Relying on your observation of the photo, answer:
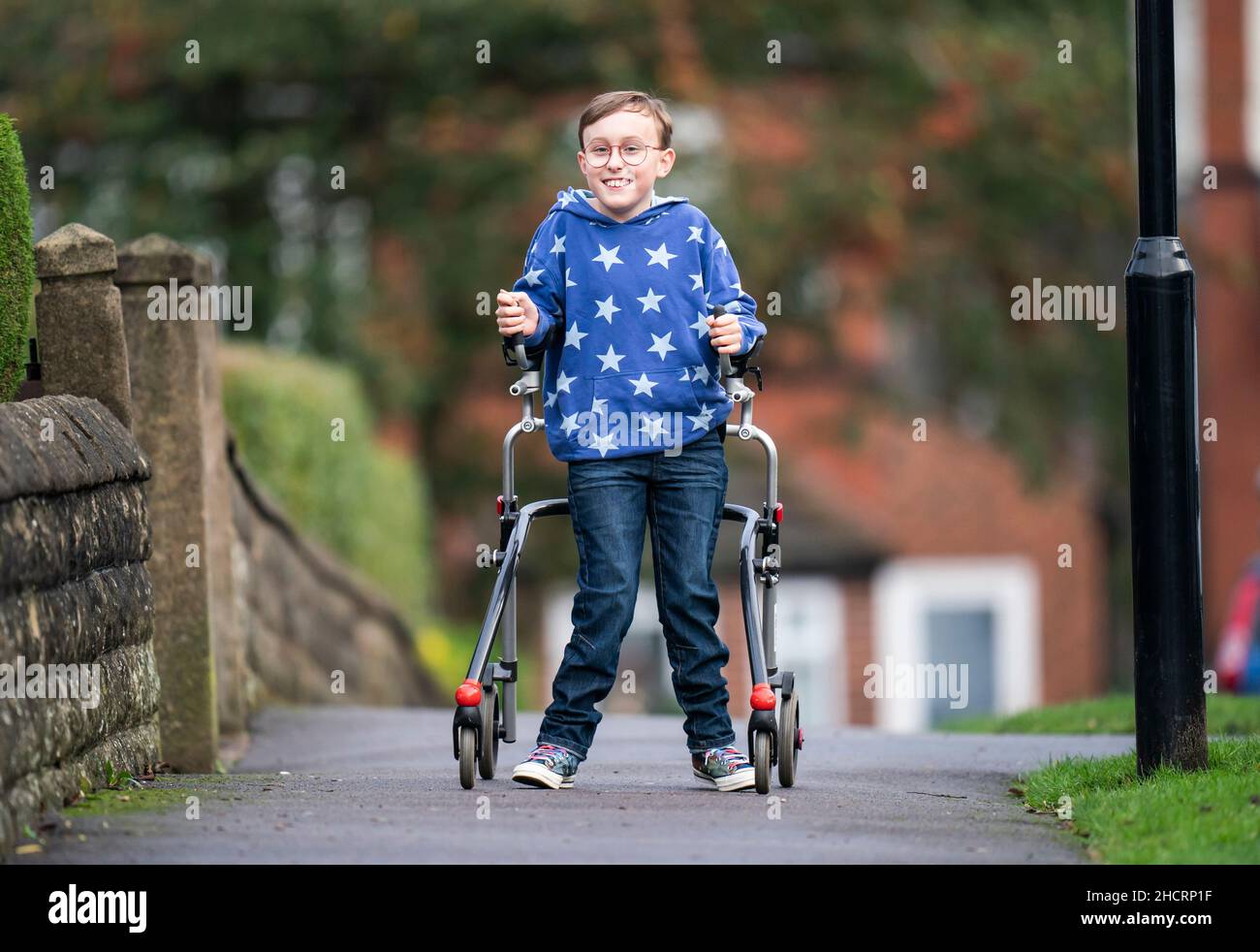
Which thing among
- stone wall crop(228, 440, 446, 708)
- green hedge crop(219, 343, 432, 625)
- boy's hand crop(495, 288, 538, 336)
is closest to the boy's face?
boy's hand crop(495, 288, 538, 336)

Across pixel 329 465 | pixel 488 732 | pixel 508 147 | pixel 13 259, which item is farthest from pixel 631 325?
pixel 508 147

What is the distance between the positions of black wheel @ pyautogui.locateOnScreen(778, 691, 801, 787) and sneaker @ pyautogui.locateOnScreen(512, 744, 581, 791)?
0.58 m

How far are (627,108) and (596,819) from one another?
1.93 m

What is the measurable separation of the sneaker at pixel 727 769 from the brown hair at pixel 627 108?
1.72 meters

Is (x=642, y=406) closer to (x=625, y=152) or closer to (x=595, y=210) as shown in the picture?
(x=595, y=210)

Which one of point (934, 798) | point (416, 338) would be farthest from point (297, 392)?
point (934, 798)

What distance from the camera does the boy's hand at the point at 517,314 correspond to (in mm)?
5406

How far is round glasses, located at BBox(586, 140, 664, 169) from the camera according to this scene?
5496mm

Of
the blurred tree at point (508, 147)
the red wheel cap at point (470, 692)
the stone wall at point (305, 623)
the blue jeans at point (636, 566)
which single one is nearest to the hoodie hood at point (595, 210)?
the blue jeans at point (636, 566)

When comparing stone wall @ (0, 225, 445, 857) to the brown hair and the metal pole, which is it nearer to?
the brown hair

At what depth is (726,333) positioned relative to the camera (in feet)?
17.7

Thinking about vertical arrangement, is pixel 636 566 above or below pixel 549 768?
above

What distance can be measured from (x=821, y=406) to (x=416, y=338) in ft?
16.5

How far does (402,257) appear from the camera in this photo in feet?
52.1
